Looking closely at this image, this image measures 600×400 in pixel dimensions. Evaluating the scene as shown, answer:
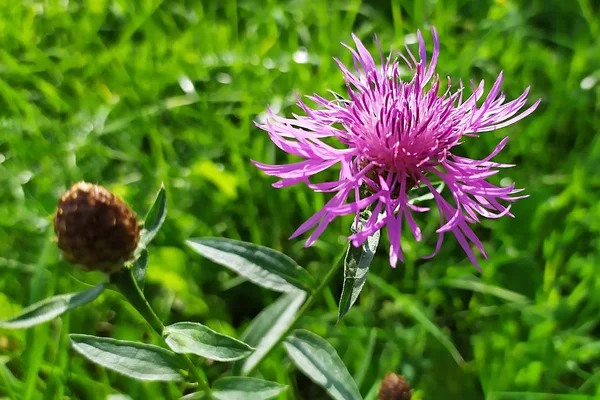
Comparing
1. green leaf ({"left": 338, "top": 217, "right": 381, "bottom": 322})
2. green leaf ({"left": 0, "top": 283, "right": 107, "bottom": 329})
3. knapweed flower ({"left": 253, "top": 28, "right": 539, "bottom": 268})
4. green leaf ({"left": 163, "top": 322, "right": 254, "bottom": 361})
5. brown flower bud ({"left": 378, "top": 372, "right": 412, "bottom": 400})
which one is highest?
knapweed flower ({"left": 253, "top": 28, "right": 539, "bottom": 268})

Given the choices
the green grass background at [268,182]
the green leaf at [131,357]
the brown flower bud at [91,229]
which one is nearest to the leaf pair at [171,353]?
the green leaf at [131,357]

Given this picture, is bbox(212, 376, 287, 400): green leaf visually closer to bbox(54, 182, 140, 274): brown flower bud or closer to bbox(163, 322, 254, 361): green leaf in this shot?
bbox(163, 322, 254, 361): green leaf

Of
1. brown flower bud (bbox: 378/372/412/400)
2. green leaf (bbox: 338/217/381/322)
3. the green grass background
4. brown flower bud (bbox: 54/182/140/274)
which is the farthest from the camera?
the green grass background

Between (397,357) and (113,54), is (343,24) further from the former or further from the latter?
(397,357)

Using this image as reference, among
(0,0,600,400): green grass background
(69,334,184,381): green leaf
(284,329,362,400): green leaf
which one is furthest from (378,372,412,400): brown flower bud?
(69,334,184,381): green leaf

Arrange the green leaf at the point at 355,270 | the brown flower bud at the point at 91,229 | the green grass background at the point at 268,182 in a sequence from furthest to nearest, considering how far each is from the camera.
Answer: the green grass background at the point at 268,182 < the brown flower bud at the point at 91,229 < the green leaf at the point at 355,270

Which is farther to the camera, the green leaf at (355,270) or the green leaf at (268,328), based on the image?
the green leaf at (268,328)

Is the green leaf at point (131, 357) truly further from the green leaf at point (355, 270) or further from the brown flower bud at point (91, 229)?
the green leaf at point (355, 270)

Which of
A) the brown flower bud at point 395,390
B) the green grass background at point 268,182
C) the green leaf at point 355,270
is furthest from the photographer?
the green grass background at point 268,182
